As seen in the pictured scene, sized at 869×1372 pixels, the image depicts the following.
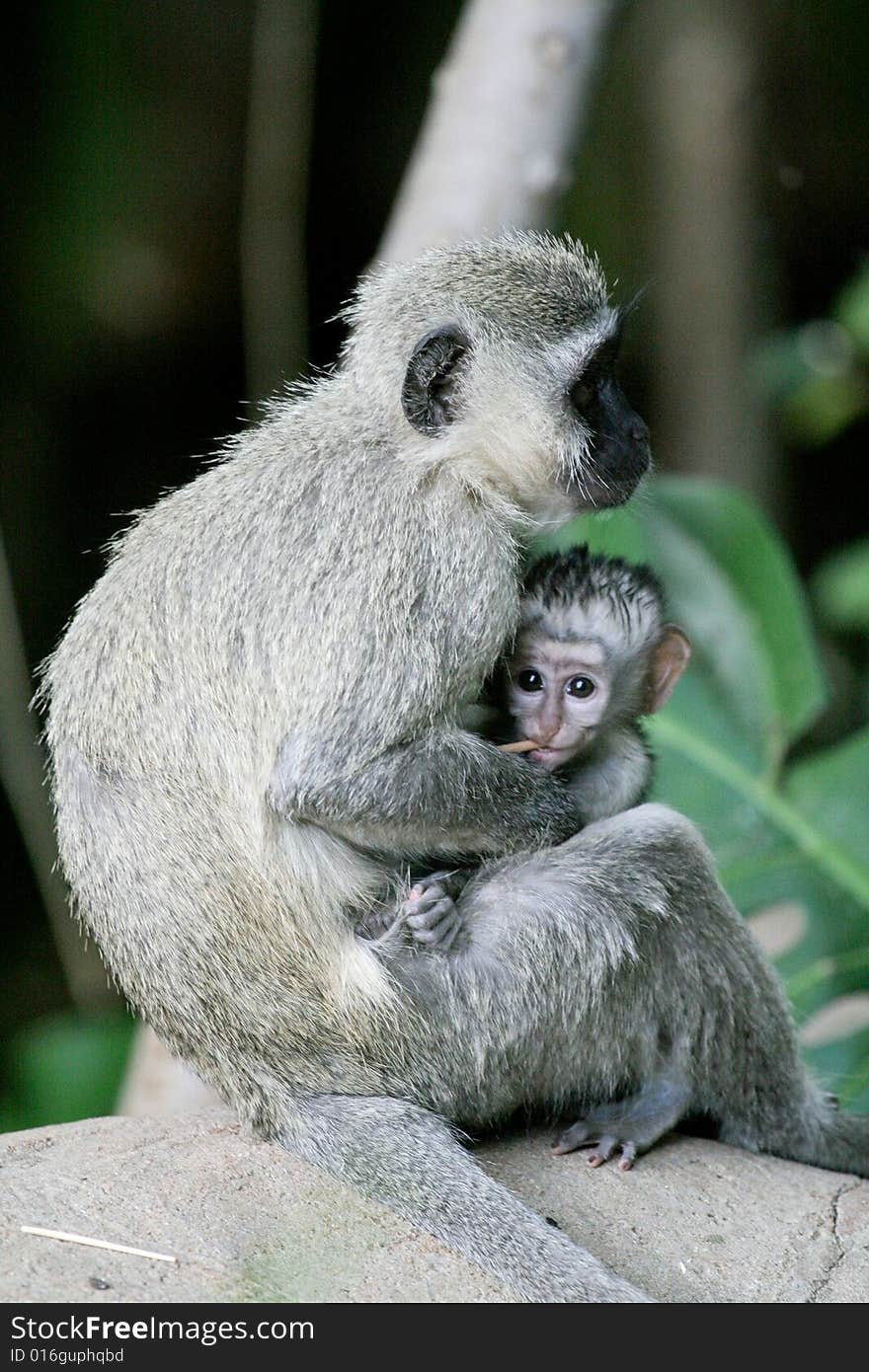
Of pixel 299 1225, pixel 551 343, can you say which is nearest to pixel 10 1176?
pixel 299 1225

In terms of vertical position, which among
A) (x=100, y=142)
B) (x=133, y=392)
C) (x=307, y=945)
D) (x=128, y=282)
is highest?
(x=100, y=142)

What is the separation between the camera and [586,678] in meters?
4.52

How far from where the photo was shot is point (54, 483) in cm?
948

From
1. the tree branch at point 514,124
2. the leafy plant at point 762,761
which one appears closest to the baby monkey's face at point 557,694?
the leafy plant at point 762,761

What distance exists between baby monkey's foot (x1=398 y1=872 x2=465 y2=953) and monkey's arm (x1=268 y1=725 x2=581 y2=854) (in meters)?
0.12

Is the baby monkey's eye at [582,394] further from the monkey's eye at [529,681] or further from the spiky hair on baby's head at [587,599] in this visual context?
the monkey's eye at [529,681]

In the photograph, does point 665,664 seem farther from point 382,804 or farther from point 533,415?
point 382,804

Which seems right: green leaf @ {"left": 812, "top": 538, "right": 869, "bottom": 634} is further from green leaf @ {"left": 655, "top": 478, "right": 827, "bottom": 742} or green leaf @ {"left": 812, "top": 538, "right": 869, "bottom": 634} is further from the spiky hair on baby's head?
the spiky hair on baby's head

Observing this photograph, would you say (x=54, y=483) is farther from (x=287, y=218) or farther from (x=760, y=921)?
(x=760, y=921)

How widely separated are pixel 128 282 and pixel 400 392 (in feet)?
19.3

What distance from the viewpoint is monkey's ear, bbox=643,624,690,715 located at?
4.90m

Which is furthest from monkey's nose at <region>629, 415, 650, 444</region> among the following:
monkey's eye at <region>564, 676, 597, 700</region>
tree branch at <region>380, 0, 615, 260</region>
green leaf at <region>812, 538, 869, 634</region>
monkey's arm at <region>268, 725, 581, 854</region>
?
green leaf at <region>812, 538, 869, 634</region>

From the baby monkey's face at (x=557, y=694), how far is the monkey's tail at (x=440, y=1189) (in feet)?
3.66

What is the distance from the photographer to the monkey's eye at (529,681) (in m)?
4.54
